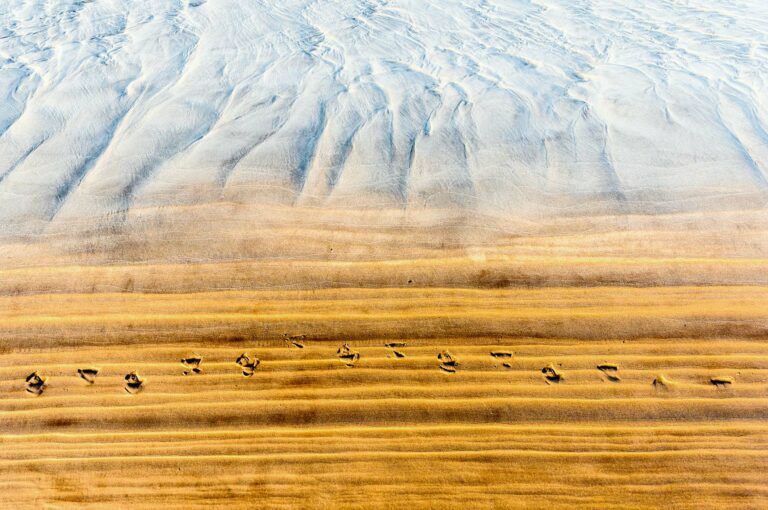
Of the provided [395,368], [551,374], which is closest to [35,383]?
[395,368]

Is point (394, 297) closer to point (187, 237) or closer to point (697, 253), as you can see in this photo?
point (187, 237)

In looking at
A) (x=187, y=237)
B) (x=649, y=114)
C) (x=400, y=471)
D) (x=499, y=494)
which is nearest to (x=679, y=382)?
(x=499, y=494)

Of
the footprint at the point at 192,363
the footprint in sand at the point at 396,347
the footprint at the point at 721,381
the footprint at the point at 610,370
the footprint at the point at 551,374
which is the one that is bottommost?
the footprint at the point at 192,363

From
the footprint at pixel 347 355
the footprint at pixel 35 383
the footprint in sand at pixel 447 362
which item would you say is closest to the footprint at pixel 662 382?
the footprint in sand at pixel 447 362

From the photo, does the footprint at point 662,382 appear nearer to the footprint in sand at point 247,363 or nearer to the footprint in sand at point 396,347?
the footprint in sand at point 396,347

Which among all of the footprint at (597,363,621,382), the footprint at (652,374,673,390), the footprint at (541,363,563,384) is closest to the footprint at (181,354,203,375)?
the footprint at (541,363,563,384)

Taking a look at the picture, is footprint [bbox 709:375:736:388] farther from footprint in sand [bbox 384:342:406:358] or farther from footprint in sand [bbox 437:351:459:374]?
footprint in sand [bbox 384:342:406:358]
